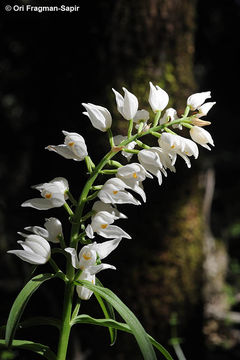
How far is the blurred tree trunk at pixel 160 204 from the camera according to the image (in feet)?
5.79

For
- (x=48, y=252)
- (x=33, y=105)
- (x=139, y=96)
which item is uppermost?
(x=33, y=105)

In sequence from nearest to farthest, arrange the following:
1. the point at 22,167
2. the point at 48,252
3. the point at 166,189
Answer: the point at 48,252 → the point at 166,189 → the point at 22,167

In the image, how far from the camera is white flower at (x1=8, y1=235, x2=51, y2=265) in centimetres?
68

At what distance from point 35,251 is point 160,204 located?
4.00ft

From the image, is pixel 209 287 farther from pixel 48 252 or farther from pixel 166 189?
pixel 48 252

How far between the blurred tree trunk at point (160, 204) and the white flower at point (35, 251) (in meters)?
1.07

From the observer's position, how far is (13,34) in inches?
131

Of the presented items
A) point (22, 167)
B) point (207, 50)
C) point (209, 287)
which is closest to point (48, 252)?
point (209, 287)

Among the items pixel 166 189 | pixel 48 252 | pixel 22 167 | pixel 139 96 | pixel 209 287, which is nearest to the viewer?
pixel 48 252

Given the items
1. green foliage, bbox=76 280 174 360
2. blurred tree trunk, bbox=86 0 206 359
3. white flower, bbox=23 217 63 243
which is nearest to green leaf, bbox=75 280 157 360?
green foliage, bbox=76 280 174 360

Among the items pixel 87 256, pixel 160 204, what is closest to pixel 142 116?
pixel 87 256

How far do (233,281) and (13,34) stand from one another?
288 centimetres

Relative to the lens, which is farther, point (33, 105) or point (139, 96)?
point (33, 105)

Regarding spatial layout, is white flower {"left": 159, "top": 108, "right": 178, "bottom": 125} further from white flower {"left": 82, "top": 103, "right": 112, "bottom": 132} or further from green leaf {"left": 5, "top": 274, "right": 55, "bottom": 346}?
green leaf {"left": 5, "top": 274, "right": 55, "bottom": 346}
